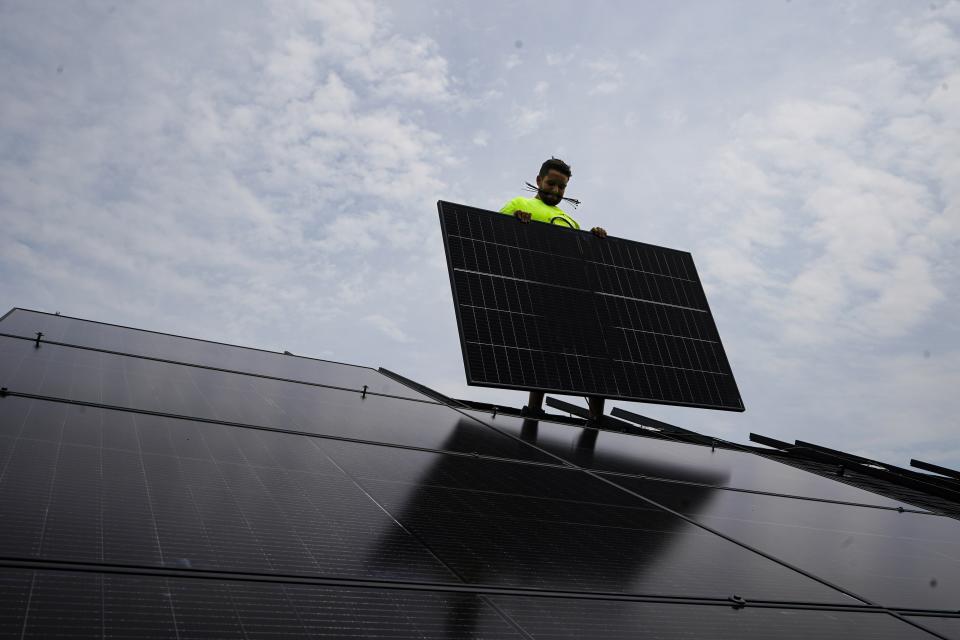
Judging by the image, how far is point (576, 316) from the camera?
341 inches

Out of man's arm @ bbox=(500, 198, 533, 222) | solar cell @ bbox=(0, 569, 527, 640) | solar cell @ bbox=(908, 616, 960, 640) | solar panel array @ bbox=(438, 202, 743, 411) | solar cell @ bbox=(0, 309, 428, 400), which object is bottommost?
solar cell @ bbox=(908, 616, 960, 640)

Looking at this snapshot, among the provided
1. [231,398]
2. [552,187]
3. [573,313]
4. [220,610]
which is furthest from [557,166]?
[220,610]

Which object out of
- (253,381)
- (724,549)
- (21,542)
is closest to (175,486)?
(21,542)

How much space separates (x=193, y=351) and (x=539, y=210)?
4.42m

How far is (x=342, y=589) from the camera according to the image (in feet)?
8.32

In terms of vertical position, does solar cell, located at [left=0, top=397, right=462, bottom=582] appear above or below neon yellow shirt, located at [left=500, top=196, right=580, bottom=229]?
below

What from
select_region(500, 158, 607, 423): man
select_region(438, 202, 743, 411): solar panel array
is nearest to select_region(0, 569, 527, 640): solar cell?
select_region(438, 202, 743, 411): solar panel array

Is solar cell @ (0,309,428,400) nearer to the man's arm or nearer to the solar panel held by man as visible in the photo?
the solar panel held by man

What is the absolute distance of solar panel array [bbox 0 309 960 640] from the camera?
2.34 m

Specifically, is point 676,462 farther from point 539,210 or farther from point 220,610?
point 220,610

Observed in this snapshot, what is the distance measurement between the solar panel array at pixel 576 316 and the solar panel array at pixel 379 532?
4.71 feet

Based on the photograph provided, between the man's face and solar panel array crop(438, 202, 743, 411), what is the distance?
867 mm

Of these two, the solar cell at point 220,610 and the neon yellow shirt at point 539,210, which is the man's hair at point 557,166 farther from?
the solar cell at point 220,610

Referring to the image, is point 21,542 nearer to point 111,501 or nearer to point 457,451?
point 111,501
